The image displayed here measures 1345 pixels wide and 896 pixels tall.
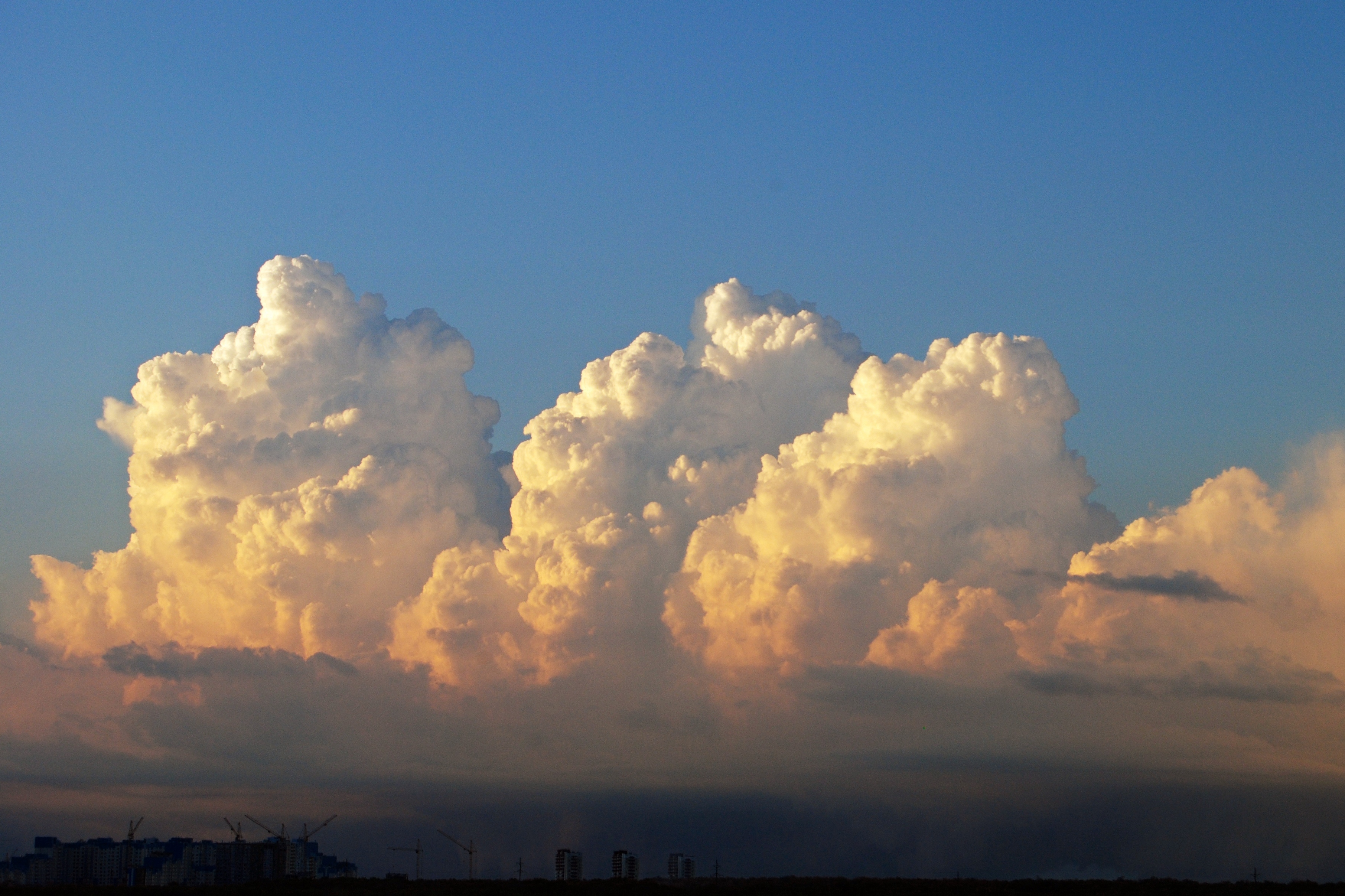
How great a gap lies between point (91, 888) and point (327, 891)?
122 ft

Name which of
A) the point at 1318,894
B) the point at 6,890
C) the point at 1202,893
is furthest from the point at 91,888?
the point at 1318,894

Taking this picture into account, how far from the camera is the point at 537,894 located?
187500 millimetres

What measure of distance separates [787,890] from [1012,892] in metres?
29.3

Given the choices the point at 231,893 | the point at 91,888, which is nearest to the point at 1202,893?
the point at 231,893

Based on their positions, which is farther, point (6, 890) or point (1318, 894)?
point (1318, 894)

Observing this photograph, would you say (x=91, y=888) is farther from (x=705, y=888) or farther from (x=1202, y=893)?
(x=1202, y=893)

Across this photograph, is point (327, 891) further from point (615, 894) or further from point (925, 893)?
point (925, 893)

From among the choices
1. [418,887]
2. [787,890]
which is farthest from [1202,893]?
[418,887]

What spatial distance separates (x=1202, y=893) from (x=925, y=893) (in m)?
38.5

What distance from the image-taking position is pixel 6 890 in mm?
185750

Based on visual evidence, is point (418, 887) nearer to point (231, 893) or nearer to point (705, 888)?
point (231, 893)

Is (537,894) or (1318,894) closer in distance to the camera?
(537,894)

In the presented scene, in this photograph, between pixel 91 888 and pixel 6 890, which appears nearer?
→ pixel 6 890

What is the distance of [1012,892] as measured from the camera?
19475 centimetres
